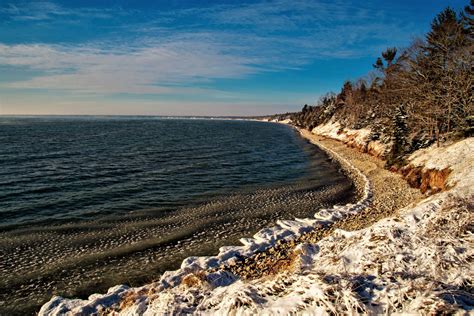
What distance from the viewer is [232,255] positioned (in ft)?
39.2

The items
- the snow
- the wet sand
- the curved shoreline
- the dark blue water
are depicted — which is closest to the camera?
the curved shoreline

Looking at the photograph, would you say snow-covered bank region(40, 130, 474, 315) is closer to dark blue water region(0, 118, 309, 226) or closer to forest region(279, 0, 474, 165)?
dark blue water region(0, 118, 309, 226)

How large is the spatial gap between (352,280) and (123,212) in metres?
15.3

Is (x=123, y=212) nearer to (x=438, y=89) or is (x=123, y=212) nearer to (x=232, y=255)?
(x=232, y=255)

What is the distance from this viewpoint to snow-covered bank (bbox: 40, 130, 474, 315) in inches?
211

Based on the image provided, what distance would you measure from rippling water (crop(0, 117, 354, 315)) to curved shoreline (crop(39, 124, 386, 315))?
3.20 ft

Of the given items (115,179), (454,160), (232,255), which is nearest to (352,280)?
(232,255)

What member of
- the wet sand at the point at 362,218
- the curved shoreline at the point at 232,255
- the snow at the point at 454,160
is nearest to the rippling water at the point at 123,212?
the curved shoreline at the point at 232,255

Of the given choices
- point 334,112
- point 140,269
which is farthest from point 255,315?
point 334,112

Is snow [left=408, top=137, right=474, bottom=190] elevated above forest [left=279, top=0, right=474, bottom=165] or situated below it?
below

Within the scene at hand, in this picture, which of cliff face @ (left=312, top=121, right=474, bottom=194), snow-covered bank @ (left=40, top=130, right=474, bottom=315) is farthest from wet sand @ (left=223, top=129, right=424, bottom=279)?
snow-covered bank @ (left=40, top=130, right=474, bottom=315)

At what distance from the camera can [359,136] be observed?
49625 mm

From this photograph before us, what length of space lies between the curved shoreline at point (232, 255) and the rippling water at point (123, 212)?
98 cm

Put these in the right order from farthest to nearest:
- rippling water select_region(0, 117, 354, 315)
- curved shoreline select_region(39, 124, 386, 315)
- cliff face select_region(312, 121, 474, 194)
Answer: cliff face select_region(312, 121, 474, 194), rippling water select_region(0, 117, 354, 315), curved shoreline select_region(39, 124, 386, 315)
